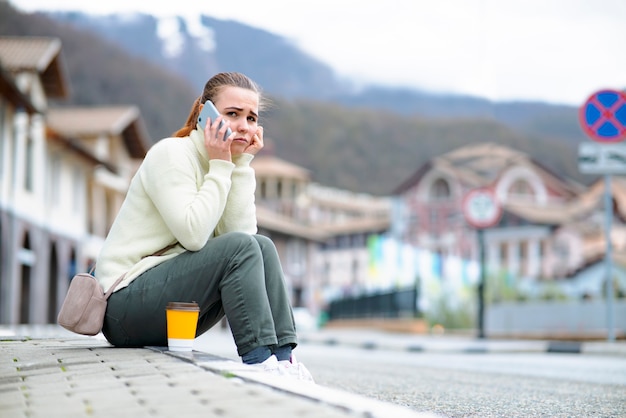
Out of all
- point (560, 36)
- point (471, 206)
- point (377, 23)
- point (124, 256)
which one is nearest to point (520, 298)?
point (471, 206)

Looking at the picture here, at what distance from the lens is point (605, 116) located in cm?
1374

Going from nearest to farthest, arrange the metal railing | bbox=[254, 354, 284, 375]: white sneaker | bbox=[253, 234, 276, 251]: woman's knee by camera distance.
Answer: bbox=[254, 354, 284, 375]: white sneaker < bbox=[253, 234, 276, 251]: woman's knee < the metal railing

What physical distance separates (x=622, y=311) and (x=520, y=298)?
7.77 metres

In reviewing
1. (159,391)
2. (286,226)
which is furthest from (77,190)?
(286,226)

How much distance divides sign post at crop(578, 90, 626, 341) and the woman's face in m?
9.88

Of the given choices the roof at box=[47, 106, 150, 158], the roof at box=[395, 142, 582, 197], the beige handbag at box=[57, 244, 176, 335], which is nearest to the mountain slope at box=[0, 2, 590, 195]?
the roof at box=[395, 142, 582, 197]

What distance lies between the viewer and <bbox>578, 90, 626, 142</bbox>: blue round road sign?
13664 mm

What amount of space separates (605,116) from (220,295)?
10505 mm

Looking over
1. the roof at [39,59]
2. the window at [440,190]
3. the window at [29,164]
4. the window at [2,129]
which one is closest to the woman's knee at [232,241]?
the window at [2,129]

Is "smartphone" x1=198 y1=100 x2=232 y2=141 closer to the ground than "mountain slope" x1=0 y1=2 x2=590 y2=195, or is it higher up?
closer to the ground

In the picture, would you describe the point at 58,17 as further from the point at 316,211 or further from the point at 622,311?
the point at 622,311

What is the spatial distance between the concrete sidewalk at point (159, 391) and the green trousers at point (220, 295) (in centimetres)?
23

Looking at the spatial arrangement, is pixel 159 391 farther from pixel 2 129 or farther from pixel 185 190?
pixel 2 129

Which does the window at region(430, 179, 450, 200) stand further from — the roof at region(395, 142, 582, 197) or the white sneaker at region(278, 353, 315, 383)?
the white sneaker at region(278, 353, 315, 383)
